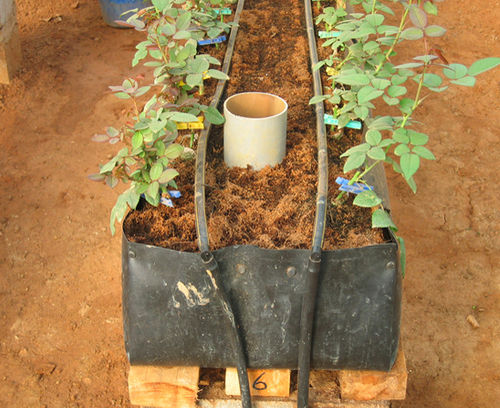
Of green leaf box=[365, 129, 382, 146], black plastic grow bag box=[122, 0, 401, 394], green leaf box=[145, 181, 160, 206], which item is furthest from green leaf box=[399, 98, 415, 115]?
green leaf box=[145, 181, 160, 206]

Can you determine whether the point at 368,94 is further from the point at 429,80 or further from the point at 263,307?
the point at 263,307

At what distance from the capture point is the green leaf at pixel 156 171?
5.46ft

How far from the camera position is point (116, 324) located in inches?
106

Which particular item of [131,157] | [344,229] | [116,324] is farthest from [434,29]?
[116,324]

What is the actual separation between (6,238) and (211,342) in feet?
6.79

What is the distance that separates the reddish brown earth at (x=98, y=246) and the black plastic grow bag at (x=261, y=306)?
32.1 inches

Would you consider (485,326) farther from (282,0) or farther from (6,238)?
(6,238)

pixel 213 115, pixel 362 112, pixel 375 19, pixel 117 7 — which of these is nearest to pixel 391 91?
pixel 362 112

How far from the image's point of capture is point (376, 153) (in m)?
1.56

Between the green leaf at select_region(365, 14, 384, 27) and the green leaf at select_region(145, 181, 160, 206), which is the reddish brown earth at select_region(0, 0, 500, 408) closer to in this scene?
the green leaf at select_region(145, 181, 160, 206)

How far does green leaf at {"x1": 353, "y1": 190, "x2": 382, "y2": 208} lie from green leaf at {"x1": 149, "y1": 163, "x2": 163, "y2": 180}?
2.09ft

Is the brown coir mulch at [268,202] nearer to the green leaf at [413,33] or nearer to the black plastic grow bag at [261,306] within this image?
the black plastic grow bag at [261,306]

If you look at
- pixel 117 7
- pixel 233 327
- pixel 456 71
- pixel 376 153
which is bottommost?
pixel 117 7

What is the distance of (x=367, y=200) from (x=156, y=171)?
0.69 m
